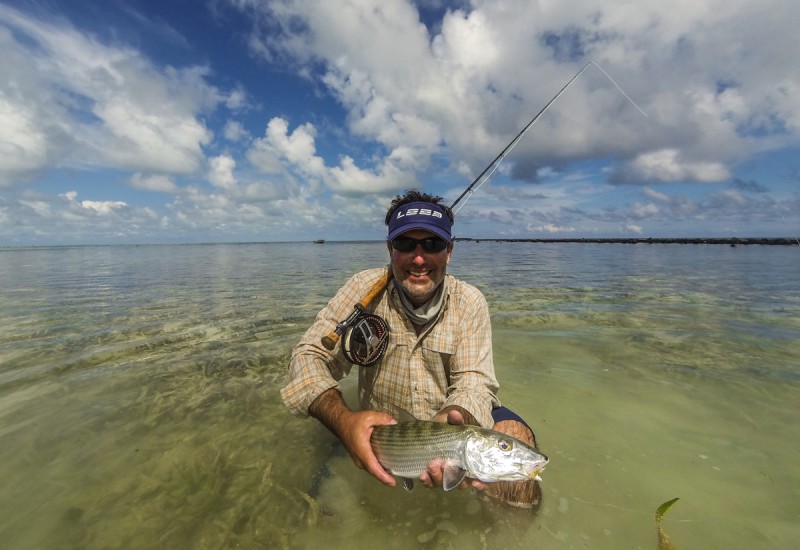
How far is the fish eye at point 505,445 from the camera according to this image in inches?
107

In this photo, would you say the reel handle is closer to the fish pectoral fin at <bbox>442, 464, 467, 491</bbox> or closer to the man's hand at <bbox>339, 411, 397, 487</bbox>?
the man's hand at <bbox>339, 411, 397, 487</bbox>

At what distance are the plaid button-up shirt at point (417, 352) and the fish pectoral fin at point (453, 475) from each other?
0.88 metres

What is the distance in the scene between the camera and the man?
348cm

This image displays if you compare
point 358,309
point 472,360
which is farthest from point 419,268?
point 472,360

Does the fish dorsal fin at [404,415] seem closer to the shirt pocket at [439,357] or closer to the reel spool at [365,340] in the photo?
the shirt pocket at [439,357]

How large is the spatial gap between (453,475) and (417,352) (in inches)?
52.7

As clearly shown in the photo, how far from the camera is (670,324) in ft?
33.0

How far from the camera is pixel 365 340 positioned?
12.2 ft

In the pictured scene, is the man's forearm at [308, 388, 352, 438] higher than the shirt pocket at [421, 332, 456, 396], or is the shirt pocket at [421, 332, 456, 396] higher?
the shirt pocket at [421, 332, 456, 396]

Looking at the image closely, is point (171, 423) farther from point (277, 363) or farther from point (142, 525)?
point (277, 363)

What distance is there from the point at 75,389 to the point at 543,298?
13579 millimetres

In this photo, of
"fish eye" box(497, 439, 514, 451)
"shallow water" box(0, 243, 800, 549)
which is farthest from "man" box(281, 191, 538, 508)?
"shallow water" box(0, 243, 800, 549)

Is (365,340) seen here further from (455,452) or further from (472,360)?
(455,452)

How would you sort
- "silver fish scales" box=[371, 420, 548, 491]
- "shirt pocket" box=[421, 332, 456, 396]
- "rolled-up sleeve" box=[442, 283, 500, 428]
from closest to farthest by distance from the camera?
1. "silver fish scales" box=[371, 420, 548, 491]
2. "rolled-up sleeve" box=[442, 283, 500, 428]
3. "shirt pocket" box=[421, 332, 456, 396]
